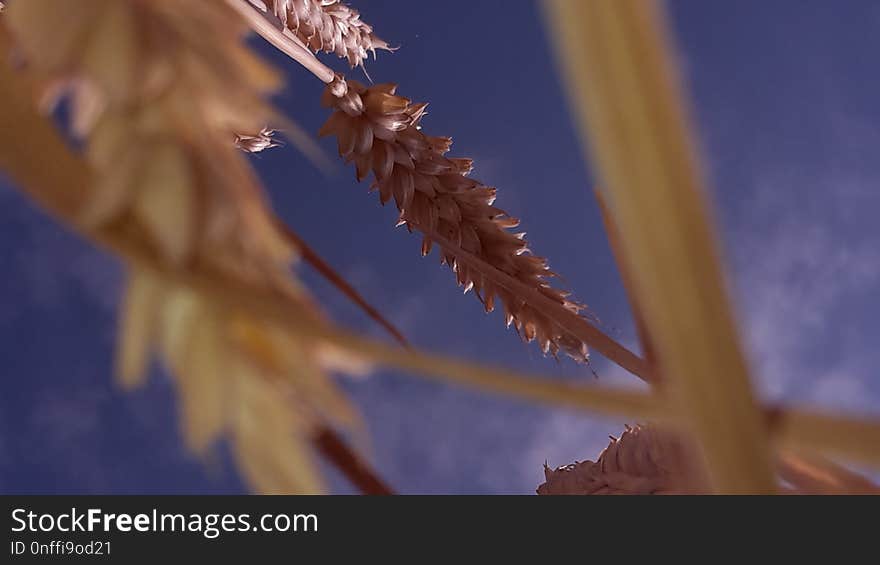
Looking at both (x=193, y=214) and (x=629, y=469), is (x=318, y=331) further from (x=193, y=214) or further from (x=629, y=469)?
(x=629, y=469)

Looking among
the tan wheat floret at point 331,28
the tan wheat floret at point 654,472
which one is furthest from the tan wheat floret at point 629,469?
the tan wheat floret at point 331,28
